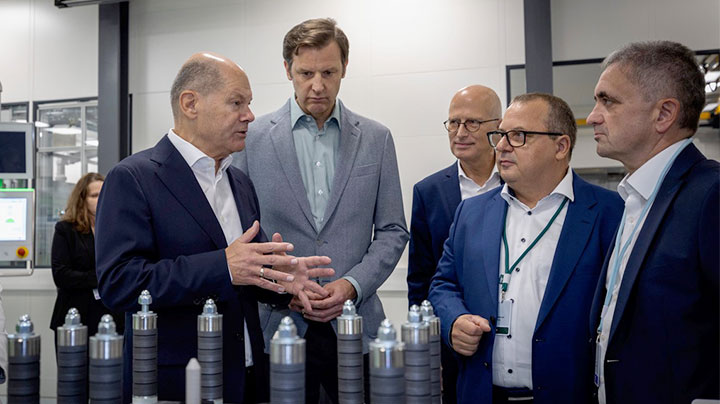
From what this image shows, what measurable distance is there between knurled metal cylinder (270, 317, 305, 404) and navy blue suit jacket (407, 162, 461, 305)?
5.61 ft

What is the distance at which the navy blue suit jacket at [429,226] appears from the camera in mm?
2730

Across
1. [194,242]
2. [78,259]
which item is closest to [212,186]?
[194,242]

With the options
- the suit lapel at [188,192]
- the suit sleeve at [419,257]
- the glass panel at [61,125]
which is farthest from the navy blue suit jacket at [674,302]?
the glass panel at [61,125]

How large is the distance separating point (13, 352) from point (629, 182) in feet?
4.95

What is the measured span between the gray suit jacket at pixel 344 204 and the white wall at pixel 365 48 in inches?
96.5

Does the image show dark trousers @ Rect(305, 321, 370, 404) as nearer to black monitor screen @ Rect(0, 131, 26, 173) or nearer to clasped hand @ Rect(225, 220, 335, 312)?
clasped hand @ Rect(225, 220, 335, 312)

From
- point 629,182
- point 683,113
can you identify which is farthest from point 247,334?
point 683,113

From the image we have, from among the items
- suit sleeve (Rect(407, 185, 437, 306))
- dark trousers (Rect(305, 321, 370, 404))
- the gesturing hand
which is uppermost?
suit sleeve (Rect(407, 185, 437, 306))

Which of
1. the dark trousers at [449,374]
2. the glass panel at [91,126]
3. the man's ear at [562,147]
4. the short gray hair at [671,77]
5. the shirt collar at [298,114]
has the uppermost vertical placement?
the glass panel at [91,126]

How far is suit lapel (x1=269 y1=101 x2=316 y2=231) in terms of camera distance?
2.34m

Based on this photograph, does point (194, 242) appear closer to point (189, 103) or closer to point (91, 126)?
point (189, 103)

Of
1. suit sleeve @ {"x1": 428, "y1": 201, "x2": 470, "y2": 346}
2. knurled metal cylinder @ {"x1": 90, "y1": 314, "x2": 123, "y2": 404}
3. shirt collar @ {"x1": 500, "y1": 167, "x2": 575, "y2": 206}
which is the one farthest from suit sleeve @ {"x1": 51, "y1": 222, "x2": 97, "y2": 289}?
knurled metal cylinder @ {"x1": 90, "y1": 314, "x2": 123, "y2": 404}

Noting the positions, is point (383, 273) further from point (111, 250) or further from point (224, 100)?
point (111, 250)

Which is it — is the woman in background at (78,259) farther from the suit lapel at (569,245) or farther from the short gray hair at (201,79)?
the suit lapel at (569,245)
